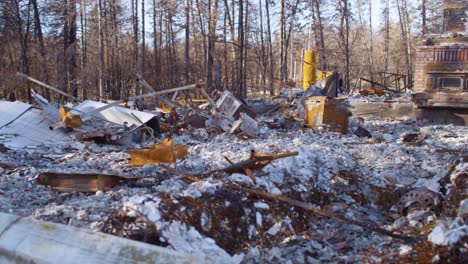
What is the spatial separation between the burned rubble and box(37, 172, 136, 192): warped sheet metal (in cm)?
1

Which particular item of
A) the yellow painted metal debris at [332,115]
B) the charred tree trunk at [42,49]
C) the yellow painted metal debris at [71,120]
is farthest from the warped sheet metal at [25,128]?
the charred tree trunk at [42,49]

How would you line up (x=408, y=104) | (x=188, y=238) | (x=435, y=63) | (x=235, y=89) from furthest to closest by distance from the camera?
(x=235, y=89)
(x=408, y=104)
(x=435, y=63)
(x=188, y=238)

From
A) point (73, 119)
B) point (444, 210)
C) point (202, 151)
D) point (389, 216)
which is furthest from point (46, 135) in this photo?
point (444, 210)

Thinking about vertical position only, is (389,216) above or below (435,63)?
below

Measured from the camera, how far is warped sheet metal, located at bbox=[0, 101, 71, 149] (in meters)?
7.91

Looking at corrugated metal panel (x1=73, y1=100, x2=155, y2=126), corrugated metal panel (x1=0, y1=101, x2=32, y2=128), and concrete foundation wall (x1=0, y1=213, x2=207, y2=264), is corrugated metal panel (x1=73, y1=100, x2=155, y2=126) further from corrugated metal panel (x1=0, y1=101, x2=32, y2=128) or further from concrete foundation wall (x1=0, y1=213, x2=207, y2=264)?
concrete foundation wall (x1=0, y1=213, x2=207, y2=264)

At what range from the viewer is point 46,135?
8.43m

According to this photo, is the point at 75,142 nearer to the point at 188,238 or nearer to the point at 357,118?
the point at 188,238

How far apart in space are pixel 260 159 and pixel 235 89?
17.4 m

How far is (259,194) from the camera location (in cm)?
405

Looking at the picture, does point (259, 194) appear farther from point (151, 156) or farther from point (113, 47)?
point (113, 47)

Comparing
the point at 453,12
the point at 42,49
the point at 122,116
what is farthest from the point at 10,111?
the point at 453,12

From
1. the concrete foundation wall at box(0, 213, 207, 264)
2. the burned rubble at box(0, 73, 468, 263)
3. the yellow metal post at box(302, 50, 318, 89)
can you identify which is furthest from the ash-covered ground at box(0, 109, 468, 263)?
the yellow metal post at box(302, 50, 318, 89)

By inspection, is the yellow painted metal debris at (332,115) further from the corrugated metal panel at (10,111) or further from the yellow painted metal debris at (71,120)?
the corrugated metal panel at (10,111)
